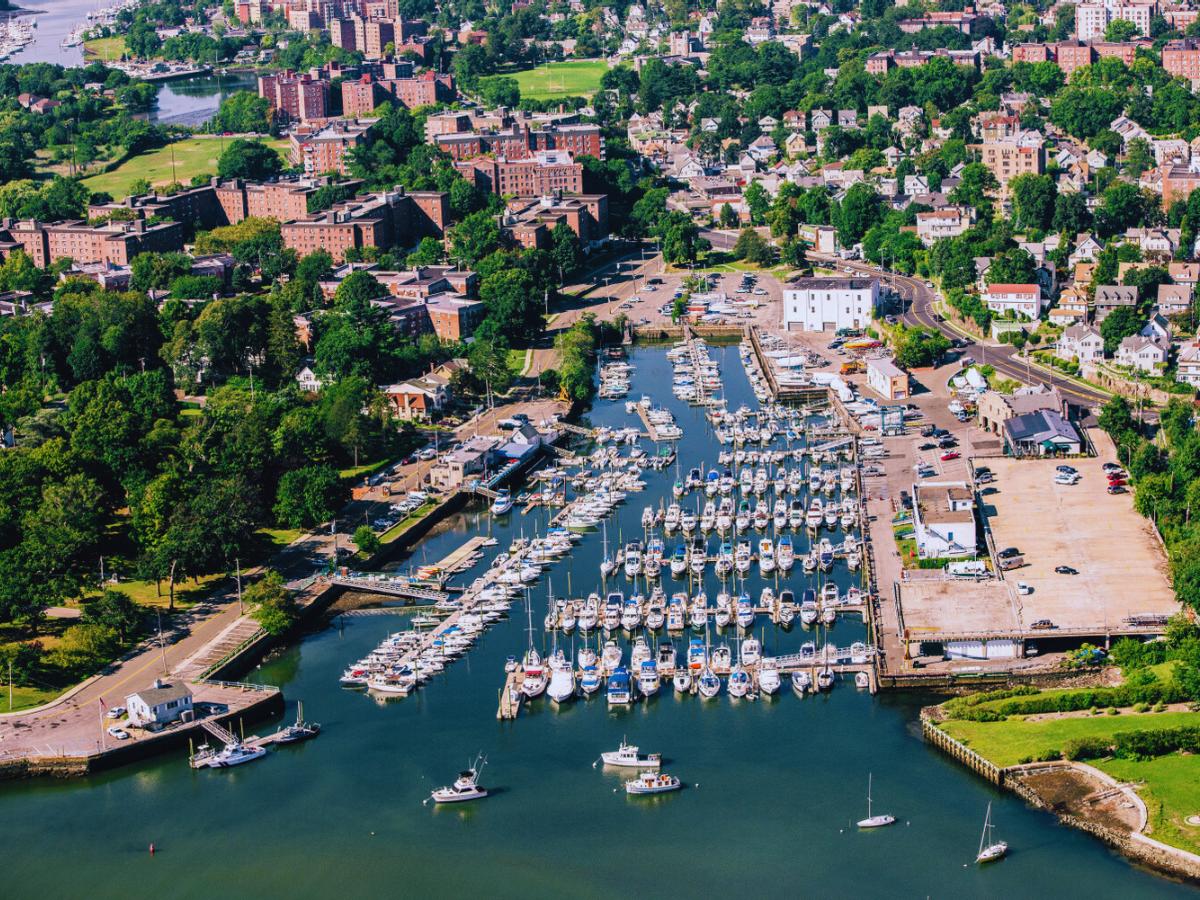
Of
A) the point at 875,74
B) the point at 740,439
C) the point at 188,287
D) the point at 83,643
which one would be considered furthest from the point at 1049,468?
the point at 875,74

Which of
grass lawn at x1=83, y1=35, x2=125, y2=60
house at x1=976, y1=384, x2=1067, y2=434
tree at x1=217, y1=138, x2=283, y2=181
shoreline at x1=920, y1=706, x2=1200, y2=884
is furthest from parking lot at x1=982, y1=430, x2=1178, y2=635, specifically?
grass lawn at x1=83, y1=35, x2=125, y2=60

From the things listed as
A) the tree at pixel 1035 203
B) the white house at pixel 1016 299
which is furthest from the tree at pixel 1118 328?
the tree at pixel 1035 203

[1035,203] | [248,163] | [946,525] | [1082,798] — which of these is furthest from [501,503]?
[248,163]

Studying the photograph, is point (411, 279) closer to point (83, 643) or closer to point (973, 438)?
point (973, 438)

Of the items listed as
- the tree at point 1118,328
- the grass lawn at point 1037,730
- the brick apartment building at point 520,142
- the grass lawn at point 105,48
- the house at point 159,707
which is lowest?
the grass lawn at point 1037,730

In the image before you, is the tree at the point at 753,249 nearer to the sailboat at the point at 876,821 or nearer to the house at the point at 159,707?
the house at the point at 159,707

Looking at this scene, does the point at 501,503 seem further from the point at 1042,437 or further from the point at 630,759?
the point at 630,759
